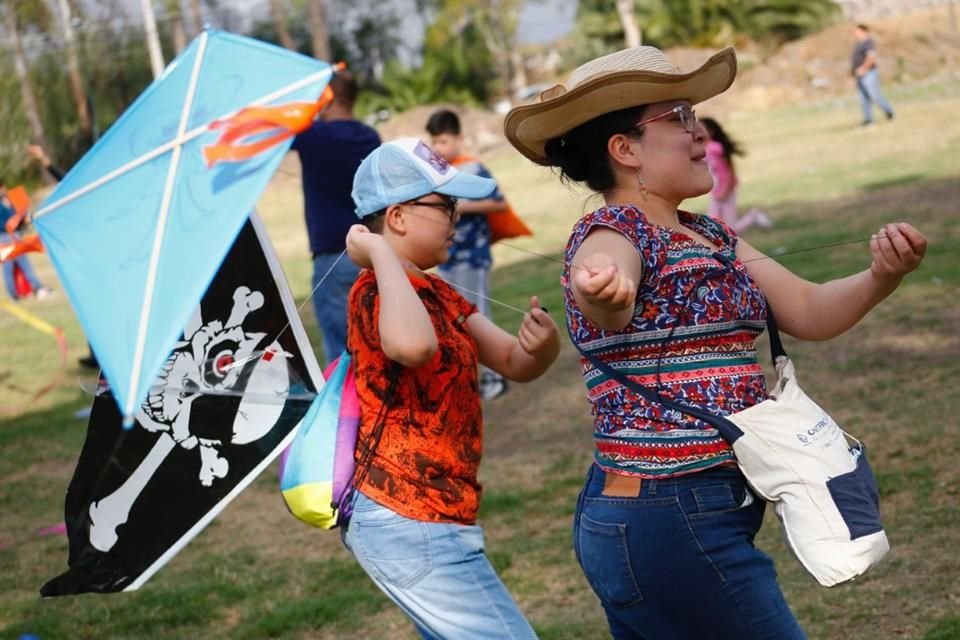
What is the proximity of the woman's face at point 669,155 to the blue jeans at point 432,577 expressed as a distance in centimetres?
99

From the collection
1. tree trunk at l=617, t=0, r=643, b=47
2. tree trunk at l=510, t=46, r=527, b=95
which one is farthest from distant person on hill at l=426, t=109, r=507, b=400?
tree trunk at l=510, t=46, r=527, b=95

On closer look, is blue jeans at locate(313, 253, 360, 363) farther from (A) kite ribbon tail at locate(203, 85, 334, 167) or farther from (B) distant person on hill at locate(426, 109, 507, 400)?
(A) kite ribbon tail at locate(203, 85, 334, 167)

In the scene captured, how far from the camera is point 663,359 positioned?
2768 mm

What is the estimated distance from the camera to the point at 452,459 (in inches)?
128

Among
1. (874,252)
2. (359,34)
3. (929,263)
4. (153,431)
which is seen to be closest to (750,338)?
(874,252)

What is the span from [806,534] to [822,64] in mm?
34755

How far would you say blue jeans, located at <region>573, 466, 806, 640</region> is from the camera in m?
2.72

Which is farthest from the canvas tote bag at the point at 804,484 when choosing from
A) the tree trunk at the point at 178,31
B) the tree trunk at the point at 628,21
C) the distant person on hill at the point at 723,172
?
the tree trunk at the point at 628,21

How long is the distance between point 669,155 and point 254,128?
103 cm

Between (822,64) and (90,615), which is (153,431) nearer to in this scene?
(90,615)

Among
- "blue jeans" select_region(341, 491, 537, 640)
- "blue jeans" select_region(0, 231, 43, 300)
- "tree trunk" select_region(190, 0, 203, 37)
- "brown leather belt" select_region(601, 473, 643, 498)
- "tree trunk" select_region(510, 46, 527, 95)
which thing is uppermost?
"brown leather belt" select_region(601, 473, 643, 498)

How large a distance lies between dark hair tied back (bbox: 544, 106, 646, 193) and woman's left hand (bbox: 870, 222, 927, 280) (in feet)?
1.98

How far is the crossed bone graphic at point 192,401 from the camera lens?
3756 mm

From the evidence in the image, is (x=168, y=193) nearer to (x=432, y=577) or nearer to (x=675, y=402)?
(x=432, y=577)
